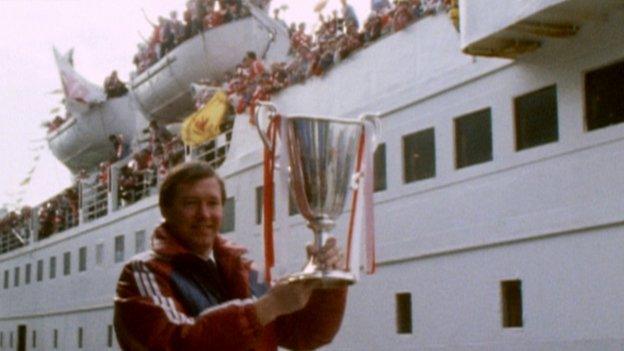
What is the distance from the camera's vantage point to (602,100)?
11273 mm

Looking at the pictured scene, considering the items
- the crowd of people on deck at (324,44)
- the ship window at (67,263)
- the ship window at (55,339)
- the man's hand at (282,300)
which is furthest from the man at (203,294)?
the ship window at (55,339)

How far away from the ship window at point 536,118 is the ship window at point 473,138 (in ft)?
1.47

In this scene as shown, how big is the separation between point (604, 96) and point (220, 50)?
13.6 metres

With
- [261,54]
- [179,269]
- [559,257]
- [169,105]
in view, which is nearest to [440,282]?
[559,257]

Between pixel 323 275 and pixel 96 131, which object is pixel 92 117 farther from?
pixel 323 275

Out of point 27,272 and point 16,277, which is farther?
point 16,277

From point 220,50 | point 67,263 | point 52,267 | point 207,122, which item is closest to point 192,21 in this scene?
point 220,50

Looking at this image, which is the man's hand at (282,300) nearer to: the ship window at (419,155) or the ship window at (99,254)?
the ship window at (419,155)

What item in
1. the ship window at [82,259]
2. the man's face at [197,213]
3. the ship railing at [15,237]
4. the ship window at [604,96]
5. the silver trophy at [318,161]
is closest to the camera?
the man's face at [197,213]

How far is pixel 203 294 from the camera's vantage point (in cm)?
305

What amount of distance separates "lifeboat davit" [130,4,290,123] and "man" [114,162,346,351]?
68.4 ft

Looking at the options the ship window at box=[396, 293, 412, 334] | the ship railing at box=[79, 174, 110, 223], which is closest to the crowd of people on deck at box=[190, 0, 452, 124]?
the ship window at box=[396, 293, 412, 334]

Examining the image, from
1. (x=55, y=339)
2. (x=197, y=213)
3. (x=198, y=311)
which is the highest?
(x=55, y=339)

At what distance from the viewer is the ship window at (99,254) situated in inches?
1033
